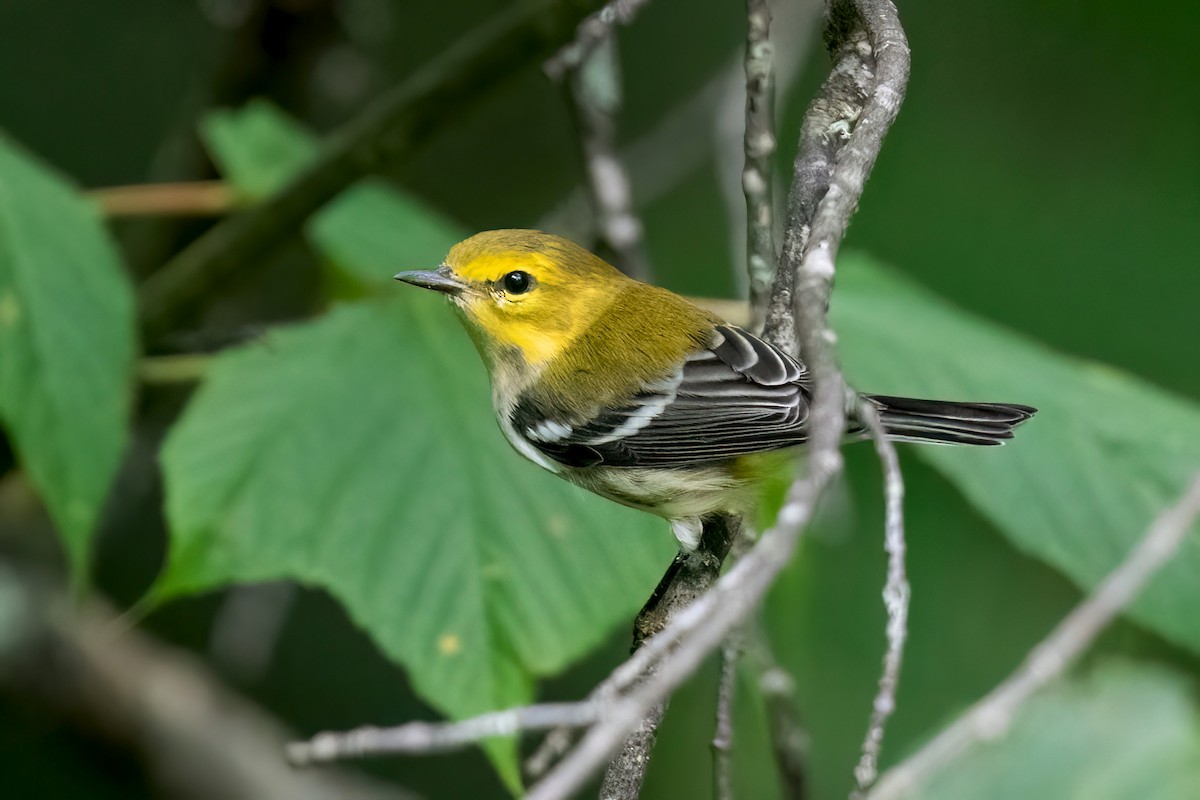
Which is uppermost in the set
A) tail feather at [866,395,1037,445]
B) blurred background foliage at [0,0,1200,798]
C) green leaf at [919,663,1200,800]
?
tail feather at [866,395,1037,445]

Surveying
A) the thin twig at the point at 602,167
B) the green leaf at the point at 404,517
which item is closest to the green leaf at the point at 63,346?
the green leaf at the point at 404,517

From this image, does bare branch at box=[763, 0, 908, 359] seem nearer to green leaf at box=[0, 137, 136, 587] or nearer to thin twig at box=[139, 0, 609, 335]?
thin twig at box=[139, 0, 609, 335]

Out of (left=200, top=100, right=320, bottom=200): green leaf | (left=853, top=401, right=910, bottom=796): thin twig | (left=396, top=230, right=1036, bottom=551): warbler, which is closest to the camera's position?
(left=853, top=401, right=910, bottom=796): thin twig

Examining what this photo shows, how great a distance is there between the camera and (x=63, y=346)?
226 cm

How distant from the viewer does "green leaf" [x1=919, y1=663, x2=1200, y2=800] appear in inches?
59.5

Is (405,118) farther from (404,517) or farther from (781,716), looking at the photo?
(781,716)

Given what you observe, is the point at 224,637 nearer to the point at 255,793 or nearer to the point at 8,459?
the point at 255,793

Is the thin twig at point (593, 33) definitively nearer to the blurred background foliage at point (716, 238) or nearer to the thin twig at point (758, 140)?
the thin twig at point (758, 140)

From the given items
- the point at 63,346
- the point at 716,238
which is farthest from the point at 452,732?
the point at 716,238

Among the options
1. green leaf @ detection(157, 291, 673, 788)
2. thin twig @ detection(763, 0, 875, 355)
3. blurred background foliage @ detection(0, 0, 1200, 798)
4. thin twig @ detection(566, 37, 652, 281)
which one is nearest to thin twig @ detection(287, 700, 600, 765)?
thin twig @ detection(763, 0, 875, 355)

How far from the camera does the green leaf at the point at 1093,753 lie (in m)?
1.51

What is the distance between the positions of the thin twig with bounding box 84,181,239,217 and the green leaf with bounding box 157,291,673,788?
72 centimetres

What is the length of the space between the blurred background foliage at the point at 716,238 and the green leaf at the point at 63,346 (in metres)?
0.42

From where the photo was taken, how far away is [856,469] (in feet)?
11.4
